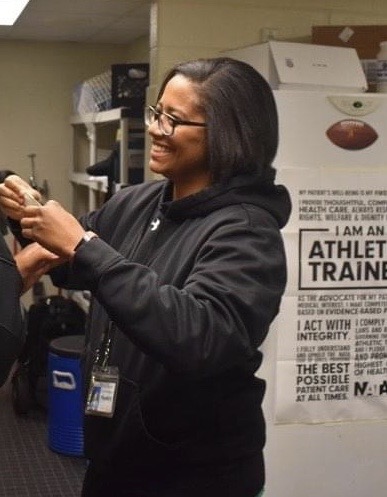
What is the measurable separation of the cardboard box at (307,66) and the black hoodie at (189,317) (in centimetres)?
115

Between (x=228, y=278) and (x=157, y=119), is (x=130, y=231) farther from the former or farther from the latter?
(x=228, y=278)

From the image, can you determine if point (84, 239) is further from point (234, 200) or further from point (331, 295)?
point (331, 295)

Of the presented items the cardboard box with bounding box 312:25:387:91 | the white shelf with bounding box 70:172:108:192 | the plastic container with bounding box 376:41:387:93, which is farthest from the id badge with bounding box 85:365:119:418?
the white shelf with bounding box 70:172:108:192

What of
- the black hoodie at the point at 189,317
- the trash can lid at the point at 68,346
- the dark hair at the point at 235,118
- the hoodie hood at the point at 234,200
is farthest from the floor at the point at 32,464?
the dark hair at the point at 235,118

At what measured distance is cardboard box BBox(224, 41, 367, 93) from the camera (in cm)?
→ 273

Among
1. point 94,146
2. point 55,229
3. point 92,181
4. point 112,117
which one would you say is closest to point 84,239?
point 55,229

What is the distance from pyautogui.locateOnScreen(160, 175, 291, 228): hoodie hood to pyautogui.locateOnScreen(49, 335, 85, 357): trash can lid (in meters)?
2.51

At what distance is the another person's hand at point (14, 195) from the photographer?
5.40 ft

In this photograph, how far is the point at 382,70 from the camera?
2986 millimetres

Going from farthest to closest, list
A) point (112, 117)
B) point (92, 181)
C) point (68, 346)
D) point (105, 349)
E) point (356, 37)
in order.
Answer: point (92, 181) → point (112, 117) → point (68, 346) → point (356, 37) → point (105, 349)

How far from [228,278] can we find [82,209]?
15.6 ft

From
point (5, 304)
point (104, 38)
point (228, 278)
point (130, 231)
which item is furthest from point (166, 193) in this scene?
point (104, 38)

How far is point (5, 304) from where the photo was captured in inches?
49.5

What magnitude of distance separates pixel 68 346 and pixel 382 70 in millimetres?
2054
